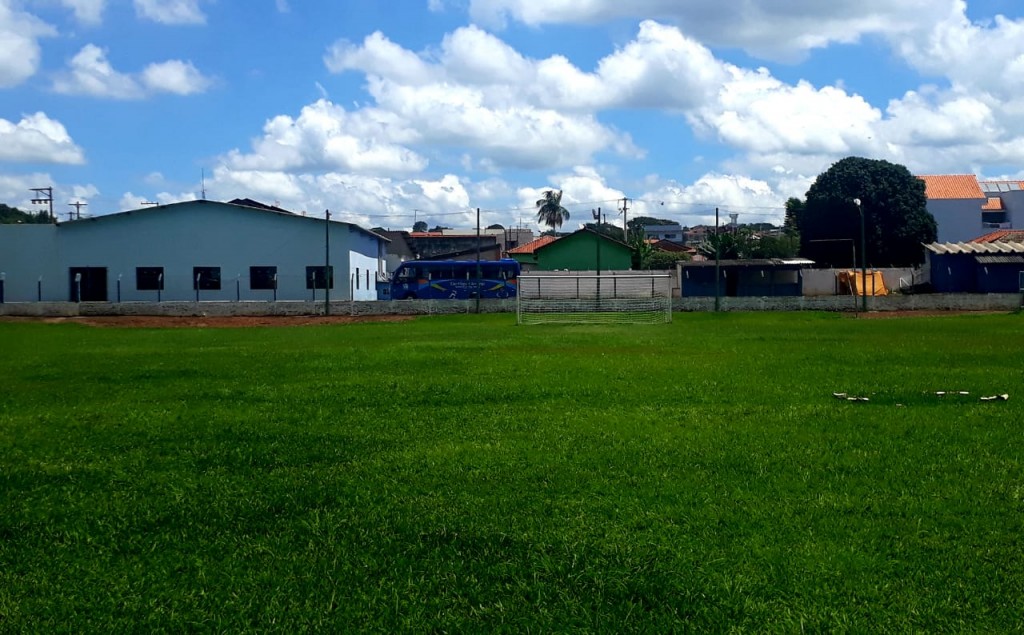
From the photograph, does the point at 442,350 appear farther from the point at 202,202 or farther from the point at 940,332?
the point at 202,202

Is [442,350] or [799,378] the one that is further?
[442,350]

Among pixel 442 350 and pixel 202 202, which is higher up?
pixel 202 202

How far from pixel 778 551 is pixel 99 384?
1360 cm

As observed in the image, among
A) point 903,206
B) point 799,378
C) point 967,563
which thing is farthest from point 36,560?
point 903,206

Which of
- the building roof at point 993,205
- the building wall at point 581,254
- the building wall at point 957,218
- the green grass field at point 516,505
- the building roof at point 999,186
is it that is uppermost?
the building roof at point 999,186

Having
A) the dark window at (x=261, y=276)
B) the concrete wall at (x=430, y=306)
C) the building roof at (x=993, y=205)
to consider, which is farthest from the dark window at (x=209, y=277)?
the building roof at (x=993, y=205)

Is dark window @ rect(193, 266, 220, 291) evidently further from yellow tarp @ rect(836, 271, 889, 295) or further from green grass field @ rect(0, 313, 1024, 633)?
green grass field @ rect(0, 313, 1024, 633)

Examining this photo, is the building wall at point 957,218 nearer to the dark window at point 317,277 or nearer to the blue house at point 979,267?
the blue house at point 979,267

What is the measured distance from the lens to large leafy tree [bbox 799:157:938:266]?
234 ft

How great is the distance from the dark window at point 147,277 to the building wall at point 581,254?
29688mm

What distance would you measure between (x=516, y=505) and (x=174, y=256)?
176 feet

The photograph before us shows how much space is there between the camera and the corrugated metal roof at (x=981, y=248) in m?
55.1

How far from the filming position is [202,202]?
56.1 metres

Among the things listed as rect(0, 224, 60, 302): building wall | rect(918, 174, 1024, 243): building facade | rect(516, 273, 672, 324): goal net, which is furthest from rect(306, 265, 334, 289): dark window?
rect(918, 174, 1024, 243): building facade
